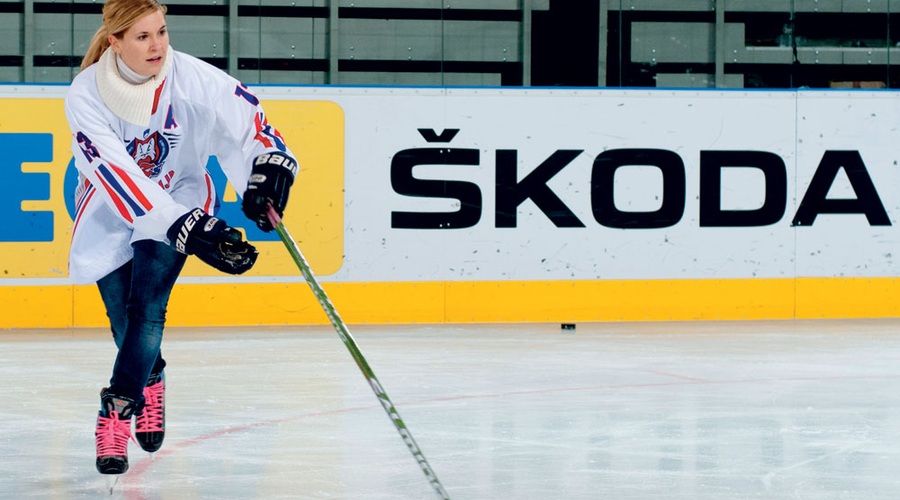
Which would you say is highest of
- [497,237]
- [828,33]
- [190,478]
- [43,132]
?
[828,33]

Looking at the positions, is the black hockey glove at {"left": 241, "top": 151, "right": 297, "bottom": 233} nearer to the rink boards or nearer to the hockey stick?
the hockey stick

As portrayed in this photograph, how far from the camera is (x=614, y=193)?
28.1 feet

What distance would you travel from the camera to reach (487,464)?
13.0ft

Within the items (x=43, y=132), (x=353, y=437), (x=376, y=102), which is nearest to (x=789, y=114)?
(x=376, y=102)

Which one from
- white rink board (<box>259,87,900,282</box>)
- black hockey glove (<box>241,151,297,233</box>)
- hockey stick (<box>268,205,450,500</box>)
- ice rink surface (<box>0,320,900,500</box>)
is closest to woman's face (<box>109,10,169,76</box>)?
black hockey glove (<box>241,151,297,233</box>)

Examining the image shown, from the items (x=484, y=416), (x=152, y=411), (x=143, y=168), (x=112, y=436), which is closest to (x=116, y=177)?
(x=143, y=168)

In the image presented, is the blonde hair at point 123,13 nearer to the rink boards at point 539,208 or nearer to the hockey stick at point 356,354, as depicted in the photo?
the hockey stick at point 356,354

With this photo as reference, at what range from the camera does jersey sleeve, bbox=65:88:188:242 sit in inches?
134

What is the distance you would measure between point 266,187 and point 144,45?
0.48 meters

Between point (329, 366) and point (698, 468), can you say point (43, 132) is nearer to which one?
point (329, 366)

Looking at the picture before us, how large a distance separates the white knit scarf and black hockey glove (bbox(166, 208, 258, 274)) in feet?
1.10

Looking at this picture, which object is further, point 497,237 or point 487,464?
point 497,237

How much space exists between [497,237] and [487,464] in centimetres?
455

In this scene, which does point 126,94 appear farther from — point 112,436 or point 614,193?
point 614,193
